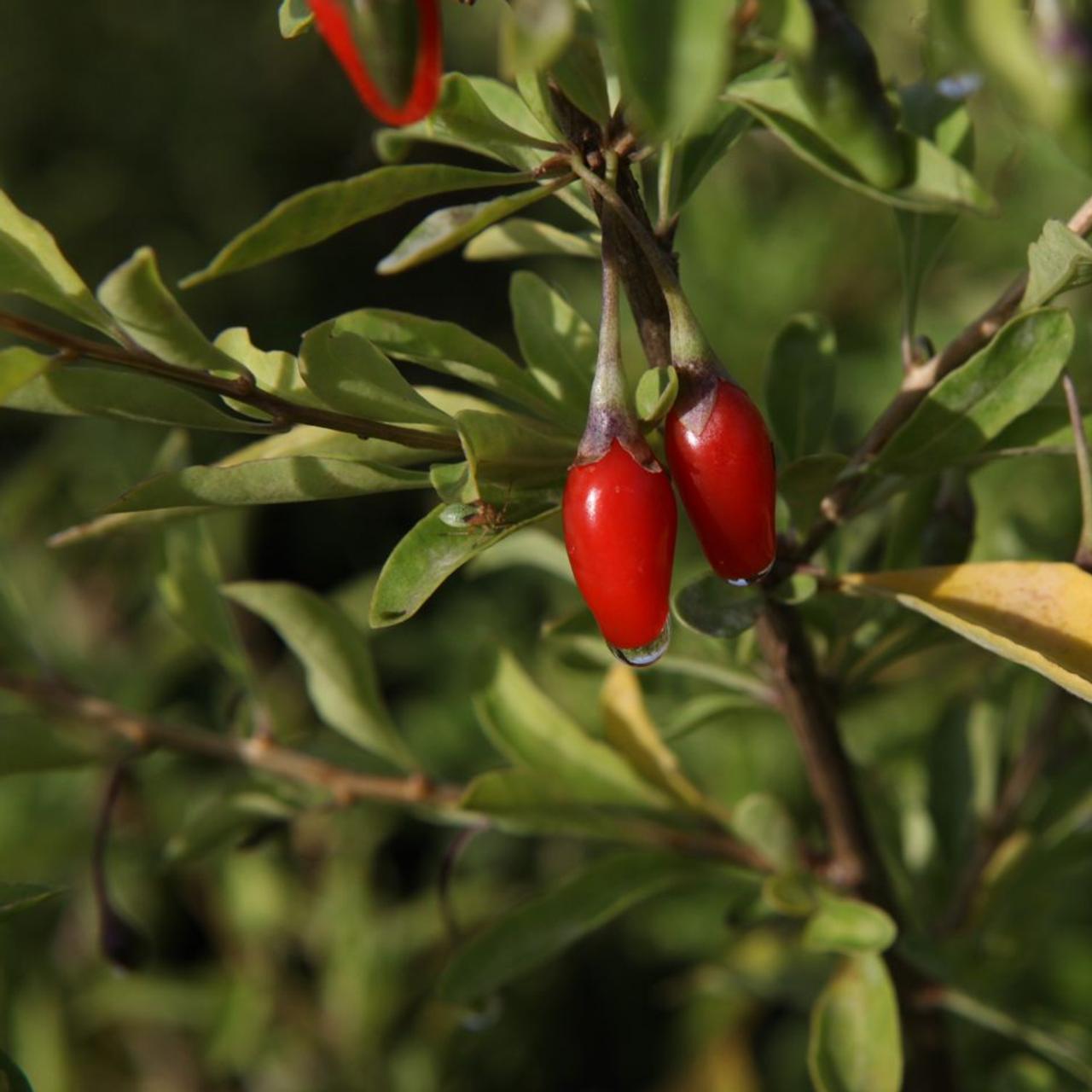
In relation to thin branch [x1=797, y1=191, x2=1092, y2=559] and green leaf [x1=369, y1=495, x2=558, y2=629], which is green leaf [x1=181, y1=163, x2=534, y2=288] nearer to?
green leaf [x1=369, y1=495, x2=558, y2=629]

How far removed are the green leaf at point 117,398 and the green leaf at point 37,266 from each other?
0.03m

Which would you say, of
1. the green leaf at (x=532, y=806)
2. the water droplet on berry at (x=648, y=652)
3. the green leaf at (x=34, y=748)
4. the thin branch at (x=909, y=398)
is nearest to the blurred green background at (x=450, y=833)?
the green leaf at (x=34, y=748)

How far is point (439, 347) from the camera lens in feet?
2.36

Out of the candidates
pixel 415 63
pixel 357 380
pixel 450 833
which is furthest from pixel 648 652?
pixel 450 833

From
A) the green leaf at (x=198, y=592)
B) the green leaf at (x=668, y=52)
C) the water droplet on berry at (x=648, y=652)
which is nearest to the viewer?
the green leaf at (x=668, y=52)

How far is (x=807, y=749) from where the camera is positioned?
0.90 metres

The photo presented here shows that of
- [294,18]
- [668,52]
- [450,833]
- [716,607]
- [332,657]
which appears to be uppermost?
[668,52]

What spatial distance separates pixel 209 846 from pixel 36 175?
202 cm

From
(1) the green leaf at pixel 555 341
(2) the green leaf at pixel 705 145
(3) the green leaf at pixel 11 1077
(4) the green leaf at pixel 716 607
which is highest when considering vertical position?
(2) the green leaf at pixel 705 145

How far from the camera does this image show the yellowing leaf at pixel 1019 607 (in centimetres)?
65

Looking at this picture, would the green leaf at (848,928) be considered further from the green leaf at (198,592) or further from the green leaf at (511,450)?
the green leaf at (198,592)

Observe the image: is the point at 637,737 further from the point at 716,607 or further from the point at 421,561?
the point at 421,561

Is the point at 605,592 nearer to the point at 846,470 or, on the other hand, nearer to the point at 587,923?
the point at 846,470

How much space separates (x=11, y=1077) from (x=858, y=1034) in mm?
523
